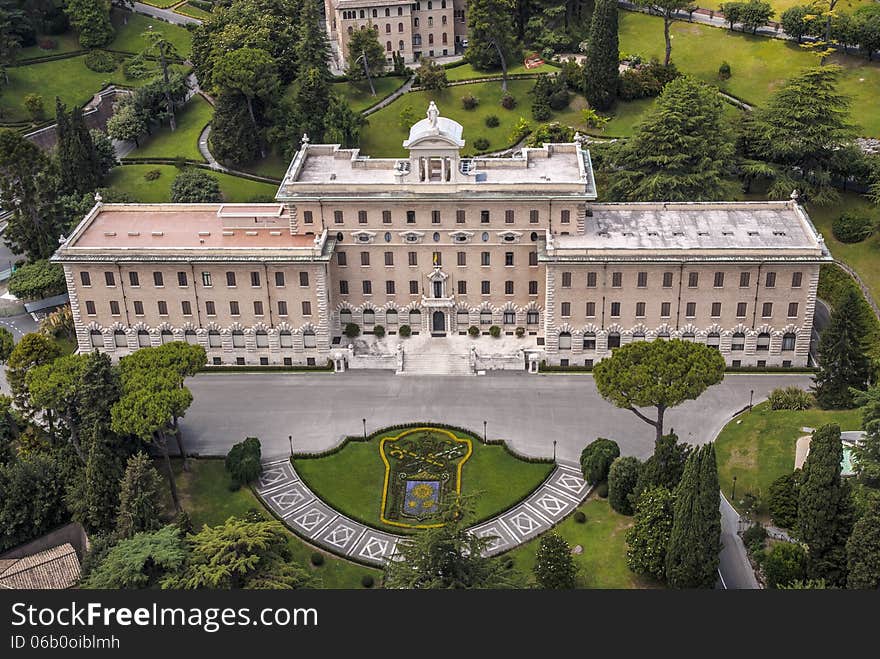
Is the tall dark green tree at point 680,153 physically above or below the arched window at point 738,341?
above

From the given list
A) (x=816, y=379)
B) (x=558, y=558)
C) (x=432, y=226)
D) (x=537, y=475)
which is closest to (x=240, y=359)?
(x=432, y=226)

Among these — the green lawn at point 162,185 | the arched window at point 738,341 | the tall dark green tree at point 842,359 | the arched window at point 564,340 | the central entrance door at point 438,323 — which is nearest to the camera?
the tall dark green tree at point 842,359

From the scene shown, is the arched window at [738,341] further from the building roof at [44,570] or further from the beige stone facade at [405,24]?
the beige stone facade at [405,24]

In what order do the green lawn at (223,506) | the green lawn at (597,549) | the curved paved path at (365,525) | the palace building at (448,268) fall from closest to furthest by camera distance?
1. the green lawn at (597,549)
2. the green lawn at (223,506)
3. the curved paved path at (365,525)
4. the palace building at (448,268)

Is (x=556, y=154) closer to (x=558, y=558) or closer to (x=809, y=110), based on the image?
(x=809, y=110)

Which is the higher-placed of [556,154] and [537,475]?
[556,154]

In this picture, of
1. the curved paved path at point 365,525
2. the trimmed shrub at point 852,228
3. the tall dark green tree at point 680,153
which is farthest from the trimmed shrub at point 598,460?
the trimmed shrub at point 852,228
